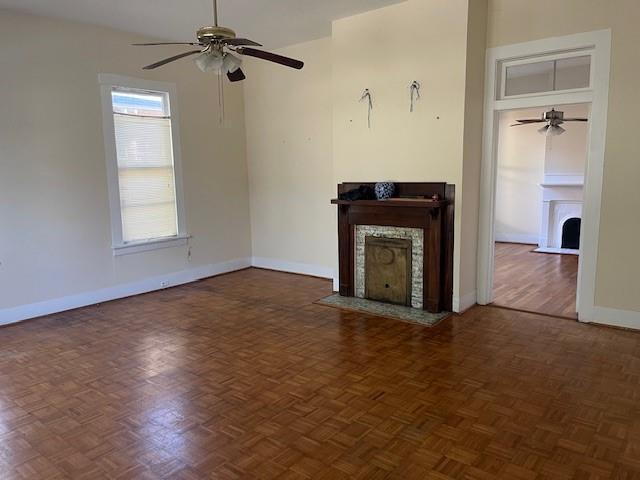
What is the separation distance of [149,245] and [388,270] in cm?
278

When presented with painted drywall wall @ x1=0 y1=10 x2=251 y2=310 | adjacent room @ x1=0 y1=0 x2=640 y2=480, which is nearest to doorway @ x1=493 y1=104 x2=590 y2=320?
adjacent room @ x1=0 y1=0 x2=640 y2=480

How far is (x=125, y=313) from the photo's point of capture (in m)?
4.59

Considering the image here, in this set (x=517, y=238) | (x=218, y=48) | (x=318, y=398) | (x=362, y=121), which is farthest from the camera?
(x=517, y=238)

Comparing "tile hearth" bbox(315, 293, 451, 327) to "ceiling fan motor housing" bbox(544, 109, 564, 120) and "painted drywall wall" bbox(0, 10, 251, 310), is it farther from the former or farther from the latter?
"ceiling fan motor housing" bbox(544, 109, 564, 120)

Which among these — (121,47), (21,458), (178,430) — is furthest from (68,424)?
(121,47)

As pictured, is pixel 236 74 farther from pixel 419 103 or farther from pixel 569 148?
pixel 569 148

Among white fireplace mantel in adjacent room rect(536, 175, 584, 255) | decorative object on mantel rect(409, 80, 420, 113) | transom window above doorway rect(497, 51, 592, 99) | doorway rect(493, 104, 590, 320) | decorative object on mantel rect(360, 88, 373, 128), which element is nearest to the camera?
transom window above doorway rect(497, 51, 592, 99)

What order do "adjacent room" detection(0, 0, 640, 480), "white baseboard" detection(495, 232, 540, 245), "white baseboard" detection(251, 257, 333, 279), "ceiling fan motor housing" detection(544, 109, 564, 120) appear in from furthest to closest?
"white baseboard" detection(495, 232, 540, 245), "ceiling fan motor housing" detection(544, 109, 564, 120), "white baseboard" detection(251, 257, 333, 279), "adjacent room" detection(0, 0, 640, 480)

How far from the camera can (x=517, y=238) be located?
27.2 feet

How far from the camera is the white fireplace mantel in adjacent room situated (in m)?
7.33

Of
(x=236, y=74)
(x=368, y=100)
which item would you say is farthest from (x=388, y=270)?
(x=236, y=74)

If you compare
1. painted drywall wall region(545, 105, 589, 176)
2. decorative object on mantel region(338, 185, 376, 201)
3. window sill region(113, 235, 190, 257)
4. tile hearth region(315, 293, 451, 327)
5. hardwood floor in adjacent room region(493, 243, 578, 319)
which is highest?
painted drywall wall region(545, 105, 589, 176)

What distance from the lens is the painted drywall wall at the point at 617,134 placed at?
362 cm

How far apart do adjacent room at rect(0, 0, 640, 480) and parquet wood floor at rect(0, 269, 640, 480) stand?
0.02 metres
